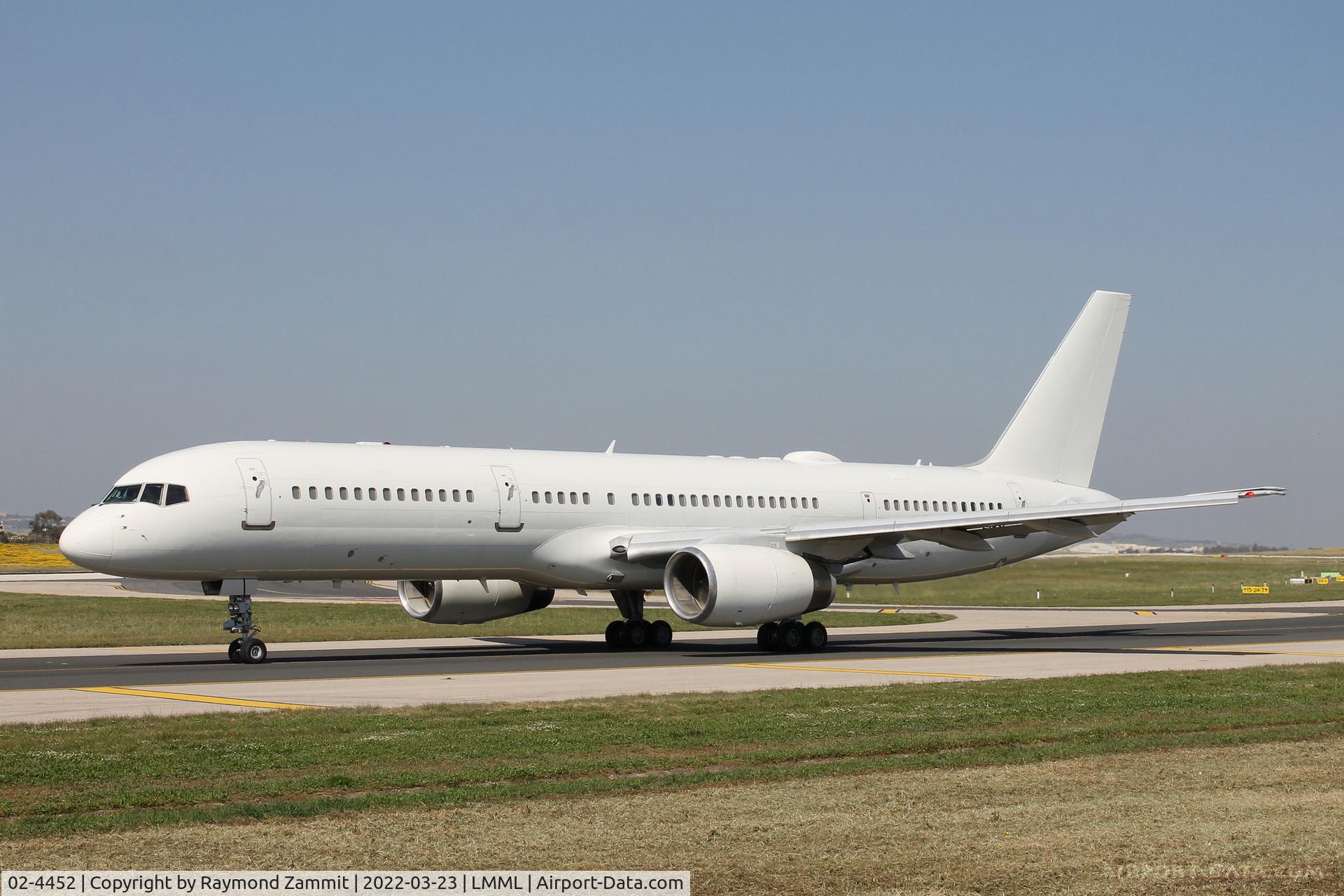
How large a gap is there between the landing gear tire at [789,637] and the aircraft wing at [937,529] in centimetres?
189

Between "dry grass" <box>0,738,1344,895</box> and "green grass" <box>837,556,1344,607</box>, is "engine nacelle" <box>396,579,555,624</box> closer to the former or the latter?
"green grass" <box>837,556,1344,607</box>

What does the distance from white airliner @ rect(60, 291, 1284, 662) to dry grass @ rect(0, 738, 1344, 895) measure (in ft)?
53.9

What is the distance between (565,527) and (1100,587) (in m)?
41.6

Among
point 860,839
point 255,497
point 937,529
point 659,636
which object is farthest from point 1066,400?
point 860,839

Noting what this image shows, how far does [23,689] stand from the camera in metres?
20.4

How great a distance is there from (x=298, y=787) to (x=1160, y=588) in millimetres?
59074

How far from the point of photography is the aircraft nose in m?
24.9

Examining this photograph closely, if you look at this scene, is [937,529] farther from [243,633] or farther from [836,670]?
[243,633]

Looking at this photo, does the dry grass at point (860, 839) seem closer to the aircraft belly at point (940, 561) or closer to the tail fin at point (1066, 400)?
the aircraft belly at point (940, 561)

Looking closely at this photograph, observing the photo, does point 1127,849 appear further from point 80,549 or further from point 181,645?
point 181,645

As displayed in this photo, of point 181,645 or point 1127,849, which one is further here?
point 181,645

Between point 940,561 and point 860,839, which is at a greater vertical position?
point 940,561

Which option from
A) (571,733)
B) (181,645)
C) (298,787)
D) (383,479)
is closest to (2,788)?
(298,787)

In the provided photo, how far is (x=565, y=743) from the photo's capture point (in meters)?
14.0
